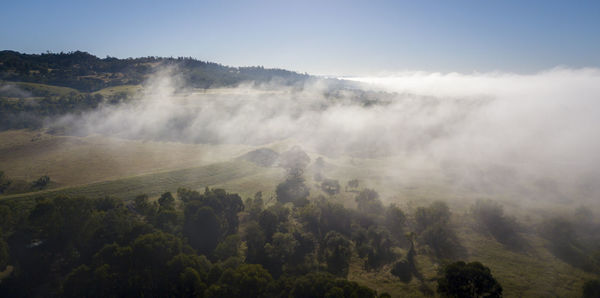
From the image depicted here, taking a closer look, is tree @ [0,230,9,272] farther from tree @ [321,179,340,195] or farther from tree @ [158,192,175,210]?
tree @ [321,179,340,195]

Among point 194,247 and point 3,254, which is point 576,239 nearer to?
point 194,247

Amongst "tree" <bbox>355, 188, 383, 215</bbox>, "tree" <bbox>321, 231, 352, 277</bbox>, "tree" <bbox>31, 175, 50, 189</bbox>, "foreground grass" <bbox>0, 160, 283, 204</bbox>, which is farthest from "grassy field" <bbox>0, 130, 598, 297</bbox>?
"tree" <bbox>355, 188, 383, 215</bbox>

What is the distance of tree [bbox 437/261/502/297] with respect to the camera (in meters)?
37.1

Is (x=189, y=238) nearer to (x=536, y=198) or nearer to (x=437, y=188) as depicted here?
(x=437, y=188)

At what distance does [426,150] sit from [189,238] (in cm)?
11974

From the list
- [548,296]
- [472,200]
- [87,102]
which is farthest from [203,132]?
[548,296]

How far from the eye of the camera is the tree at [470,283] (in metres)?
37.1

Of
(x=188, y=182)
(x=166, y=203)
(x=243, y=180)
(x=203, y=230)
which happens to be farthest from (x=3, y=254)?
(x=243, y=180)

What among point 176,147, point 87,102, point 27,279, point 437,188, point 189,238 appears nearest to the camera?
point 27,279

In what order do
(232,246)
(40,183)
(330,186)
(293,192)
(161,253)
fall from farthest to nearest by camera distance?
(330,186), (293,192), (40,183), (232,246), (161,253)

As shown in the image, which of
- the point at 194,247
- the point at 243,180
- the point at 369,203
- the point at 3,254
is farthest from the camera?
the point at 243,180

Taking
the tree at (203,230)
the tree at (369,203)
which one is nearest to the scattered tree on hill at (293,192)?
the tree at (369,203)

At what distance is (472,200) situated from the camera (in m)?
79.4

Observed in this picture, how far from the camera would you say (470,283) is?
37594 millimetres
